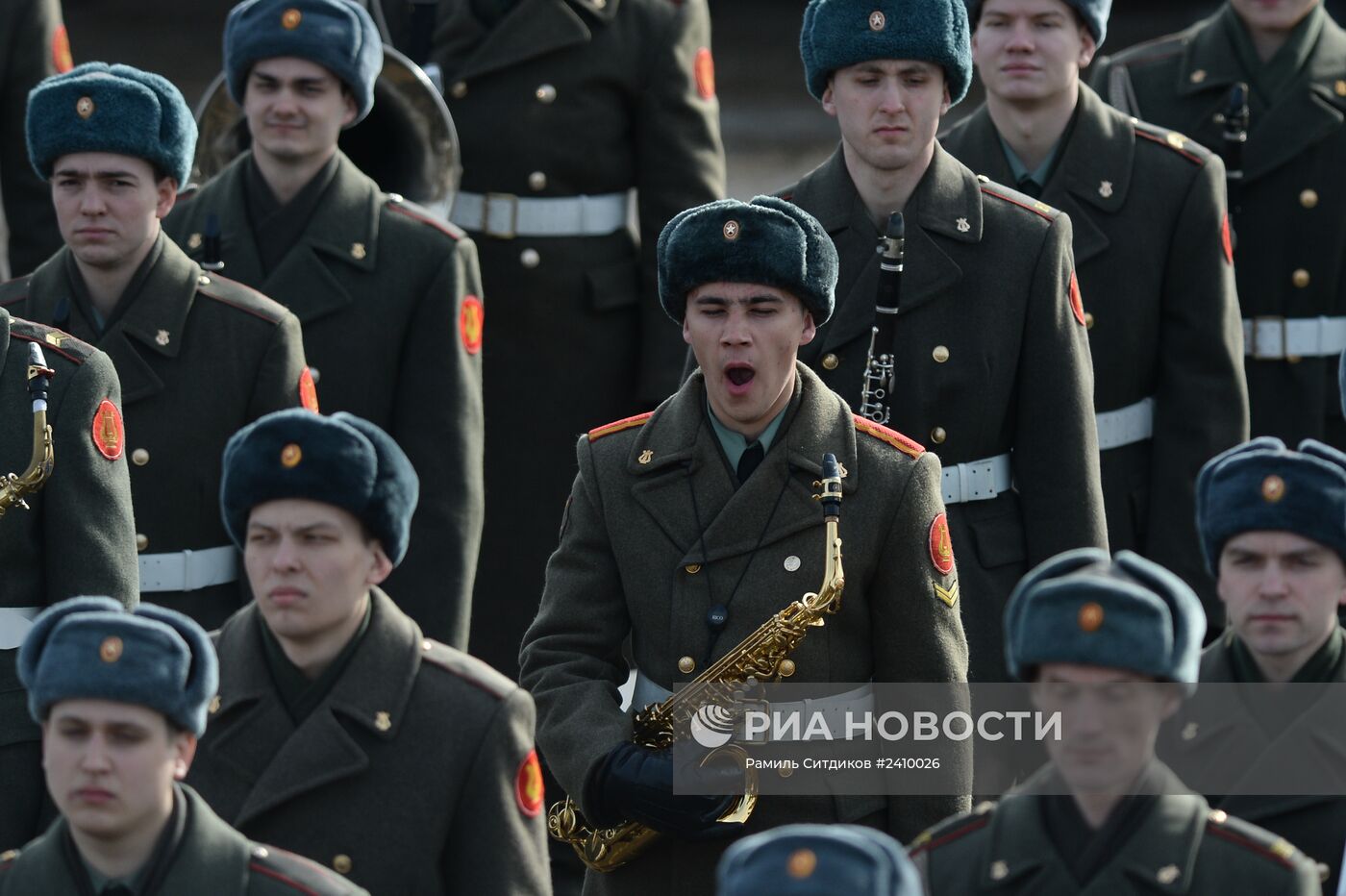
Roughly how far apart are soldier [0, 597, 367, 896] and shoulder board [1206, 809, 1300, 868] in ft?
4.92

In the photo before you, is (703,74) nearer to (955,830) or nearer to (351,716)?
(351,716)

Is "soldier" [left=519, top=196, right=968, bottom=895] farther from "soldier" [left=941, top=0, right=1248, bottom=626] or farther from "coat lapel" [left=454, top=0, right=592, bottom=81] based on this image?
"coat lapel" [left=454, top=0, right=592, bottom=81]

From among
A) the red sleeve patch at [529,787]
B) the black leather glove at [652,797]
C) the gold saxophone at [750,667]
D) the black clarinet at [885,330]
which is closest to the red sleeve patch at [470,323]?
the black clarinet at [885,330]

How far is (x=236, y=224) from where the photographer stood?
9062 millimetres

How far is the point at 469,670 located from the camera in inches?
265

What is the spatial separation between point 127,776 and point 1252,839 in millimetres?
1905

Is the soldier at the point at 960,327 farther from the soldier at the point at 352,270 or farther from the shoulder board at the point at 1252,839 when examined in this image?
the shoulder board at the point at 1252,839

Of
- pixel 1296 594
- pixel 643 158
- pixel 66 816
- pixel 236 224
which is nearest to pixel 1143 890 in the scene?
pixel 1296 594

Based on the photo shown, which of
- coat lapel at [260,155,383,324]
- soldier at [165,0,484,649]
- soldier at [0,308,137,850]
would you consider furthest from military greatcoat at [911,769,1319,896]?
coat lapel at [260,155,383,324]

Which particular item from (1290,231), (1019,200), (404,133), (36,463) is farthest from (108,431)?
(1290,231)

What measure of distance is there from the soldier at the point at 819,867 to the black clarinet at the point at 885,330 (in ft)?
9.49

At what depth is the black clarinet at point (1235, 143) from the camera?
9.87 meters

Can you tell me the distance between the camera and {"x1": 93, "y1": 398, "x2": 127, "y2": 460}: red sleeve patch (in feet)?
24.8

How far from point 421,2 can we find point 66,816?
15.4 feet
